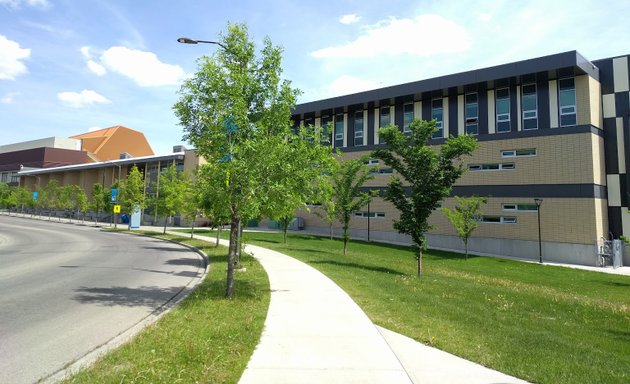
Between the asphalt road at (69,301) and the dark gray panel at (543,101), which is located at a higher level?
the dark gray panel at (543,101)

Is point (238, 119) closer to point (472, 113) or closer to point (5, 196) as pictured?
point (472, 113)

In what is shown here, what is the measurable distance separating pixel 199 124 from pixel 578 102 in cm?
3059

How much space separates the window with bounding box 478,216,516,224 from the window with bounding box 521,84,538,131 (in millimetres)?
7397

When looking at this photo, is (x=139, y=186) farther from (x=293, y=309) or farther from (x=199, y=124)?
(x=293, y=309)

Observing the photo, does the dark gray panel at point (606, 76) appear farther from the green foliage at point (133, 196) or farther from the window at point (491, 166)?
the green foliage at point (133, 196)

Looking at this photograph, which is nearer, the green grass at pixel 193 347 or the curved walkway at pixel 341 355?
the green grass at pixel 193 347

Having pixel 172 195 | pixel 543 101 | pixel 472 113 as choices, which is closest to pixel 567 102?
pixel 543 101

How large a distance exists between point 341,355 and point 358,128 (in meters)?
37.1

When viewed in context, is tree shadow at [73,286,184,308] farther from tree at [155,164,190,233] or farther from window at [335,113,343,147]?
window at [335,113,343,147]

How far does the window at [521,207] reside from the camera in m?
30.2

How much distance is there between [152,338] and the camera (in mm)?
6230

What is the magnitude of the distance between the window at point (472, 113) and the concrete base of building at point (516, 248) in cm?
974

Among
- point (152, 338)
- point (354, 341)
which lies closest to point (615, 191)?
point (354, 341)

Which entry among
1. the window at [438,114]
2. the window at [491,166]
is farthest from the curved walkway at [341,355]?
the window at [438,114]
